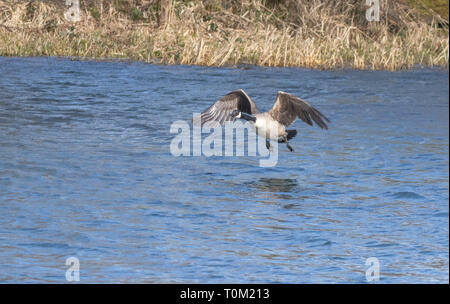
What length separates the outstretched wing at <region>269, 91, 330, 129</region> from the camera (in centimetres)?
1089

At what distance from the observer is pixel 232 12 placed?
22969 mm

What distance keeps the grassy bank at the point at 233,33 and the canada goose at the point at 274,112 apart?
313 inches

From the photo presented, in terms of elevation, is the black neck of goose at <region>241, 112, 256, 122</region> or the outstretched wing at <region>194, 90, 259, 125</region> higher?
the outstretched wing at <region>194, 90, 259, 125</region>

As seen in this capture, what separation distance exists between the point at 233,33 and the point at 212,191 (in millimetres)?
11304

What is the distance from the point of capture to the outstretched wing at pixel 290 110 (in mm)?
10891

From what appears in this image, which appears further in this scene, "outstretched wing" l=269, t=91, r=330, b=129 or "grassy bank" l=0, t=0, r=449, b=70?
"grassy bank" l=0, t=0, r=449, b=70

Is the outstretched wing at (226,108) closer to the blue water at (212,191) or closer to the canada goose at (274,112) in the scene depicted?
the canada goose at (274,112)

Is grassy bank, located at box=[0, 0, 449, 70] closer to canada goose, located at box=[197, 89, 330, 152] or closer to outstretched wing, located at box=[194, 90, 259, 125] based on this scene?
canada goose, located at box=[197, 89, 330, 152]

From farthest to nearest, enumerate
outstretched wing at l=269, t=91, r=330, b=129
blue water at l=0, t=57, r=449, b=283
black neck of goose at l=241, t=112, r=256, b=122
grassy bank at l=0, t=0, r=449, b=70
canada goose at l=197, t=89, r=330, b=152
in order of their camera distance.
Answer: grassy bank at l=0, t=0, r=449, b=70, outstretched wing at l=269, t=91, r=330, b=129, canada goose at l=197, t=89, r=330, b=152, black neck of goose at l=241, t=112, r=256, b=122, blue water at l=0, t=57, r=449, b=283

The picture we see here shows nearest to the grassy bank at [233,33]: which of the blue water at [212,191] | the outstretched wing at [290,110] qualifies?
the blue water at [212,191]

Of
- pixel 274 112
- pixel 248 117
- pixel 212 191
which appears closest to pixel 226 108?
pixel 274 112

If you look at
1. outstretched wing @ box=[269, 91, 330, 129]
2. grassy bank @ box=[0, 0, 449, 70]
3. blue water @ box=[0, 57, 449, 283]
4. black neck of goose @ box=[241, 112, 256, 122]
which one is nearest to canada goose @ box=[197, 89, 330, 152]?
outstretched wing @ box=[269, 91, 330, 129]

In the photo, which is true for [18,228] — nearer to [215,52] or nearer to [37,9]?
[215,52]

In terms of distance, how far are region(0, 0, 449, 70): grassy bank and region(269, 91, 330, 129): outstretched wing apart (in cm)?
793
